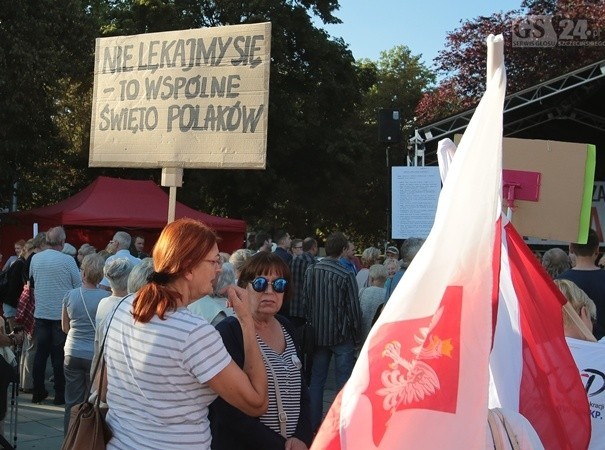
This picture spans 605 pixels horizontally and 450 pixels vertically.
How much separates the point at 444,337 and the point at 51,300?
6.96 metres

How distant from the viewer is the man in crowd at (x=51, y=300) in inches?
320

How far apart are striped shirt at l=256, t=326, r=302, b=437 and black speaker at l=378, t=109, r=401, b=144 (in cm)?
897

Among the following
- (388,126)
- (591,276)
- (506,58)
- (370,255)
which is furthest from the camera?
(506,58)

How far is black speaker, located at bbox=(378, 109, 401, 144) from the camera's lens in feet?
39.6

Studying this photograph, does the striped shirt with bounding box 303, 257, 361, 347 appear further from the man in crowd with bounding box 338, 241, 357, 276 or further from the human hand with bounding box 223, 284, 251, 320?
the human hand with bounding box 223, 284, 251, 320

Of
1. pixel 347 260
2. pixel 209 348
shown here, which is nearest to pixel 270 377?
pixel 209 348

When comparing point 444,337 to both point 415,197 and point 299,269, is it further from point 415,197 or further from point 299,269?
point 299,269

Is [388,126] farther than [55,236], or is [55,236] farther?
[388,126]

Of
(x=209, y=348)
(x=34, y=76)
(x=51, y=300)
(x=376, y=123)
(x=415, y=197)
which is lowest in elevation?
(x=51, y=300)

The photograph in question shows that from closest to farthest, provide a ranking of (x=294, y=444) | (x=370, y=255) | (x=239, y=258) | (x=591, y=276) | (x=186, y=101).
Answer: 1. (x=294, y=444)
2. (x=591, y=276)
3. (x=186, y=101)
4. (x=239, y=258)
5. (x=370, y=255)

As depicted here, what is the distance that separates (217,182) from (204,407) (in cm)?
2242

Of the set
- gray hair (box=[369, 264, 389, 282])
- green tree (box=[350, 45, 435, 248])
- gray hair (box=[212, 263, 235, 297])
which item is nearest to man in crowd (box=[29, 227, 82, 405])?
gray hair (box=[369, 264, 389, 282])

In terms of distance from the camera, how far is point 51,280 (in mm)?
8133

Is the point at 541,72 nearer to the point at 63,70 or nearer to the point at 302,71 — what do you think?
the point at 302,71
